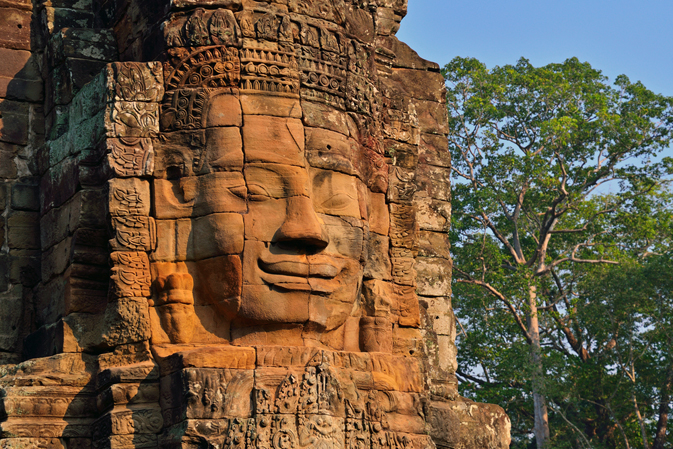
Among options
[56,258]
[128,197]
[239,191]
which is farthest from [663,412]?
[128,197]

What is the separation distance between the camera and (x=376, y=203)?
349 inches

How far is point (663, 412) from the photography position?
20812 mm

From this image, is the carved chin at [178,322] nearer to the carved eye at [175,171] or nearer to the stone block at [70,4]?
the carved eye at [175,171]

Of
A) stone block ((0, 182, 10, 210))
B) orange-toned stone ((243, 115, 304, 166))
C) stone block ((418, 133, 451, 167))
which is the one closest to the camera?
orange-toned stone ((243, 115, 304, 166))

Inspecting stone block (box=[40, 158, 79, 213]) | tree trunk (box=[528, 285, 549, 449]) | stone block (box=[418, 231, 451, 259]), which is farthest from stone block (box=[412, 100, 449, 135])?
tree trunk (box=[528, 285, 549, 449])

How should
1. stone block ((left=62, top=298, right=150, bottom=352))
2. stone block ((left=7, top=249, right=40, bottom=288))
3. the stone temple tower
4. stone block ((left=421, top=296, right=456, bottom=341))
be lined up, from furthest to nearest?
stone block ((left=421, top=296, right=456, bottom=341))
stone block ((left=7, top=249, right=40, bottom=288))
stone block ((left=62, top=298, right=150, bottom=352))
the stone temple tower

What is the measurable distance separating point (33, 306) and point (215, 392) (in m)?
2.47

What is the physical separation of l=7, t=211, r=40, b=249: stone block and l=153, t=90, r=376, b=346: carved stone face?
165cm

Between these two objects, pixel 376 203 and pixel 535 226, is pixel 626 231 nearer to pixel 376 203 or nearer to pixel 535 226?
pixel 535 226

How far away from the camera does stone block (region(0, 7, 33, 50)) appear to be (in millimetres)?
9250

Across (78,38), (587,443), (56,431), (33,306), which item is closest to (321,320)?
(56,431)

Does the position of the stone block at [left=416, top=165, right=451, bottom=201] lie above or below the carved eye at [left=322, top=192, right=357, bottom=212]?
above

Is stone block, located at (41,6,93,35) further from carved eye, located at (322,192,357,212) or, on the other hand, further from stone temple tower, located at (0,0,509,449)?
carved eye, located at (322,192,357,212)

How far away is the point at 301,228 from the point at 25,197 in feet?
9.05
